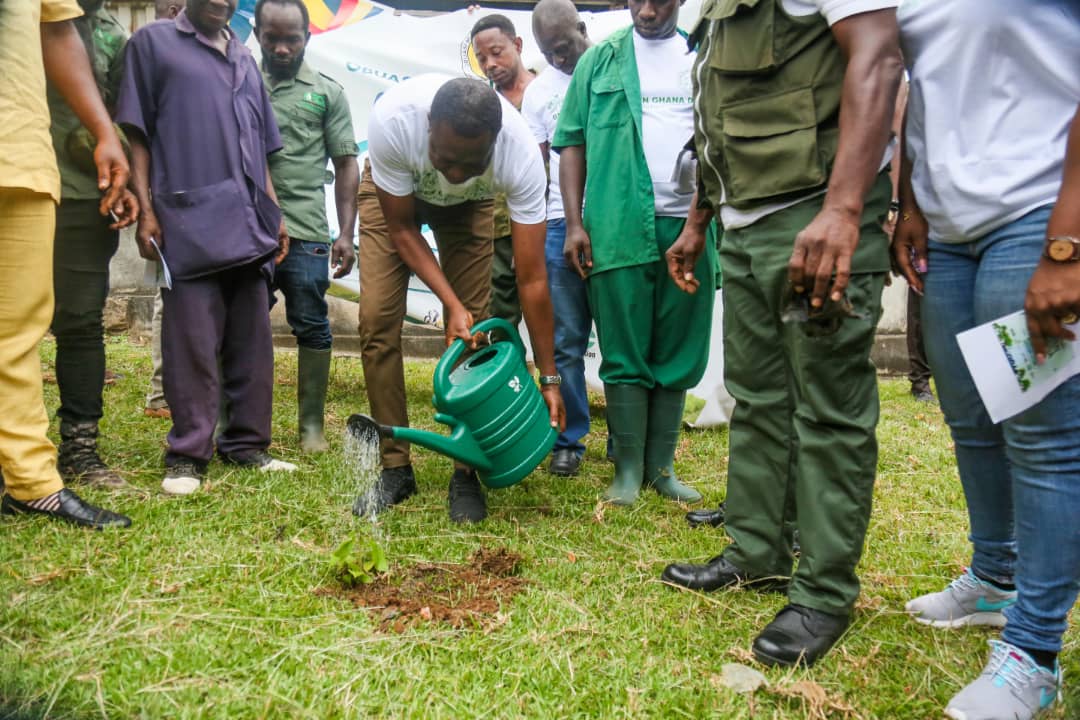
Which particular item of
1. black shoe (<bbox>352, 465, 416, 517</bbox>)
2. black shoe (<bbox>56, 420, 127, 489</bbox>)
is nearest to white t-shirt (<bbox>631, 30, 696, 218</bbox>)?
black shoe (<bbox>352, 465, 416, 517</bbox>)

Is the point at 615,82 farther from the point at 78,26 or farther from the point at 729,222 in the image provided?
the point at 78,26

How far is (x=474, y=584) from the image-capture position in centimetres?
231

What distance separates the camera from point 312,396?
3.92 meters

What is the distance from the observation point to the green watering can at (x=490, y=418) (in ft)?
8.45

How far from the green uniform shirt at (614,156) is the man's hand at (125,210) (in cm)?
165

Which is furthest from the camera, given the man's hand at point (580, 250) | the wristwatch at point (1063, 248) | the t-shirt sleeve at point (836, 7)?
the man's hand at point (580, 250)

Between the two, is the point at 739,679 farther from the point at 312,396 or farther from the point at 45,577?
the point at 312,396

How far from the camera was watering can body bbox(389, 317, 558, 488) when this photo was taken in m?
2.58

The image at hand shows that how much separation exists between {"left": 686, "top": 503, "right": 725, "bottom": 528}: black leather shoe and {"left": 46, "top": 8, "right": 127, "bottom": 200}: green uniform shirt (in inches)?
94.0

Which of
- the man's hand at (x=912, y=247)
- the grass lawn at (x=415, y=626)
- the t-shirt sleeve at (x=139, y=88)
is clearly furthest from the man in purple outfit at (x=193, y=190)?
the man's hand at (x=912, y=247)

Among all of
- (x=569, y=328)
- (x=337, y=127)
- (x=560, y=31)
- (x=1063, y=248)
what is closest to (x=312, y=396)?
(x=569, y=328)

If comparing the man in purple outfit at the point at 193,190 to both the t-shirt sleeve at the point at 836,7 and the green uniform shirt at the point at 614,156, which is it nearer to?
the green uniform shirt at the point at 614,156

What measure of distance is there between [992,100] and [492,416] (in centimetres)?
155

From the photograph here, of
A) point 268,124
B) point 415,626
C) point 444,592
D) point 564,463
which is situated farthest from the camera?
point 564,463
